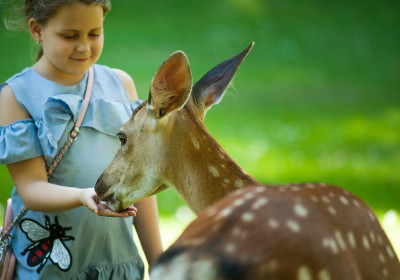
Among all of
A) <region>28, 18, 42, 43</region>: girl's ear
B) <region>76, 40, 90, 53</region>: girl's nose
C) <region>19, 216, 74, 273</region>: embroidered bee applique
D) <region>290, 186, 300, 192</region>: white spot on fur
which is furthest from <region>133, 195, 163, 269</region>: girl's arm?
<region>290, 186, 300, 192</region>: white spot on fur

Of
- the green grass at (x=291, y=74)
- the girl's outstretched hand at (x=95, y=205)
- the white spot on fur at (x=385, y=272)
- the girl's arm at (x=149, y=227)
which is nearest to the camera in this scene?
the white spot on fur at (x=385, y=272)

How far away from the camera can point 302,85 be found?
8.95 m

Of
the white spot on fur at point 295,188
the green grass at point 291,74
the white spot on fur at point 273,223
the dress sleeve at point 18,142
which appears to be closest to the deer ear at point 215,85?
the dress sleeve at point 18,142

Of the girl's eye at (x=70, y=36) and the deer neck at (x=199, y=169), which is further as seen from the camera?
the girl's eye at (x=70, y=36)

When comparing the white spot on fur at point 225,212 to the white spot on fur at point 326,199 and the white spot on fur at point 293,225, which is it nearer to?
the white spot on fur at point 293,225

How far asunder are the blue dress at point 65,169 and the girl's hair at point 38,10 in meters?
0.25

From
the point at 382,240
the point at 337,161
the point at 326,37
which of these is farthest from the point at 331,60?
the point at 382,240

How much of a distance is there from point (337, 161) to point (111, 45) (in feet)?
12.7

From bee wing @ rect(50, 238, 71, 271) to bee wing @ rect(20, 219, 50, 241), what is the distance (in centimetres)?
6

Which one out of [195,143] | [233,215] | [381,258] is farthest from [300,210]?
[195,143]

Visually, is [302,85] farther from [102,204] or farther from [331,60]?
[102,204]

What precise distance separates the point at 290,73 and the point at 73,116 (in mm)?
6186

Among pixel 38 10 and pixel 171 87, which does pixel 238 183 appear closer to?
pixel 171 87

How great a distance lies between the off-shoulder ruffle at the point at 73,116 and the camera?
3209mm
